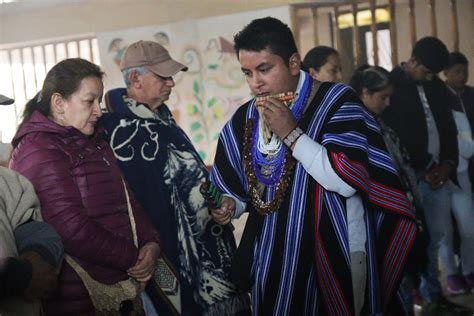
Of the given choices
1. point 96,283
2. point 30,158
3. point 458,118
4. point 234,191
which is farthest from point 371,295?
point 458,118

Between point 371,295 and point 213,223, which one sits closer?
point 371,295

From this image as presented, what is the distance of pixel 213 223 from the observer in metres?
3.52

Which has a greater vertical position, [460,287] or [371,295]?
[371,295]

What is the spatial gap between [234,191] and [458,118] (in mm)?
1778

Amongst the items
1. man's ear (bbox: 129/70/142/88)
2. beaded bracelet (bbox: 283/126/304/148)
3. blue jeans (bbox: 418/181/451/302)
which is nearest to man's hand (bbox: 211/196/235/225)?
beaded bracelet (bbox: 283/126/304/148)

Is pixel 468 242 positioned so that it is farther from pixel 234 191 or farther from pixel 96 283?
pixel 96 283

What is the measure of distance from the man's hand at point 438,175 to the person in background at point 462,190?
0.06 m

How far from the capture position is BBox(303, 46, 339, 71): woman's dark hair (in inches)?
156

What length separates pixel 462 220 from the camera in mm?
4496

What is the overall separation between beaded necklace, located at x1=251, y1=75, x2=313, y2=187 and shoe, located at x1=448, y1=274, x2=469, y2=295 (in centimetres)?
202

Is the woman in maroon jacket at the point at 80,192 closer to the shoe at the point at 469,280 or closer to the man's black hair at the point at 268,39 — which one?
the man's black hair at the point at 268,39

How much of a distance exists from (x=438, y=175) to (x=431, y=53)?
0.68 metres

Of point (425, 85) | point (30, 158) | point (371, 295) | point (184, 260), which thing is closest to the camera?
point (30, 158)

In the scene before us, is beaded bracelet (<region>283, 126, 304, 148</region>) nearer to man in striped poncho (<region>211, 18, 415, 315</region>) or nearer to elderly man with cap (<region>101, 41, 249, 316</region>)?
man in striped poncho (<region>211, 18, 415, 315</region>)
